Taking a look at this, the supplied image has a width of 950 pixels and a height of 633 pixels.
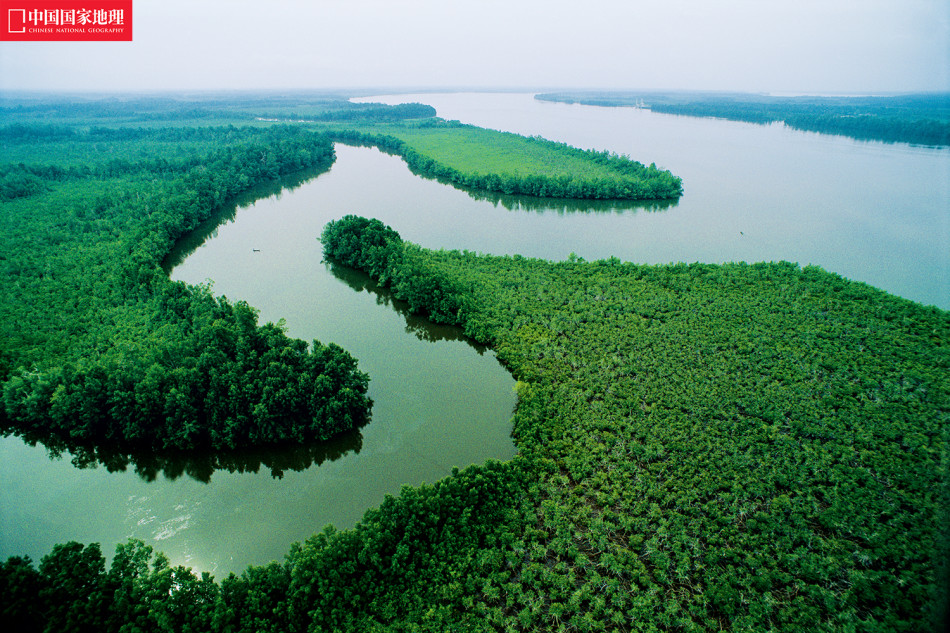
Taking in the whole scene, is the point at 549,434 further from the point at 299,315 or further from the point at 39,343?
the point at 39,343

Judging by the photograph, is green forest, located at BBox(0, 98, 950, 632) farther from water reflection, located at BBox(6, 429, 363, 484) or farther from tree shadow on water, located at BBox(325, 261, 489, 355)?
tree shadow on water, located at BBox(325, 261, 489, 355)

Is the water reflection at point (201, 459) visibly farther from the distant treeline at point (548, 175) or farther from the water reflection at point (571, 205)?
the distant treeline at point (548, 175)

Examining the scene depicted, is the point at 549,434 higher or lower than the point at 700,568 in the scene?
higher

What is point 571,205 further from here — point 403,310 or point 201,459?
point 201,459

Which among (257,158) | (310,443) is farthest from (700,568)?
(257,158)

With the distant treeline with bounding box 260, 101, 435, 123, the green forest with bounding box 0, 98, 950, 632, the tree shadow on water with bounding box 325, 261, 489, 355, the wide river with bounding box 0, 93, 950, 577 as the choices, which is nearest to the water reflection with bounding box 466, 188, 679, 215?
the wide river with bounding box 0, 93, 950, 577

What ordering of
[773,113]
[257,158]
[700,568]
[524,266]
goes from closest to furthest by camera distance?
[700,568]
[524,266]
[257,158]
[773,113]
